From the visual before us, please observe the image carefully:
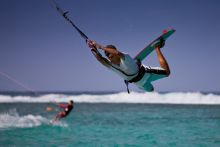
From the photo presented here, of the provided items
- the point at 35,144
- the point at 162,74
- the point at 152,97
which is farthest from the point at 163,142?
the point at 152,97

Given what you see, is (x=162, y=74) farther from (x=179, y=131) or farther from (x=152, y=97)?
(x=152, y=97)

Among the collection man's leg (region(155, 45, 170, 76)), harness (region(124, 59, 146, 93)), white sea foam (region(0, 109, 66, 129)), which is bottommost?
white sea foam (region(0, 109, 66, 129))

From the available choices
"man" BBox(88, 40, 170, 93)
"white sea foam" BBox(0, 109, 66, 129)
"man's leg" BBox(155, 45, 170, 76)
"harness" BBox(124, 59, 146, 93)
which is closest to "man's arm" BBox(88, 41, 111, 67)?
"man" BBox(88, 40, 170, 93)

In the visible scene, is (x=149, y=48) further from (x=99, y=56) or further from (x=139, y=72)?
(x=99, y=56)

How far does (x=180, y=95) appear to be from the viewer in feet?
189

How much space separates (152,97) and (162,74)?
172 feet

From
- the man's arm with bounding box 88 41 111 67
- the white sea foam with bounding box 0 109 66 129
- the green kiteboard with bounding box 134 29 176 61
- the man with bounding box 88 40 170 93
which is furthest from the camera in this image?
the white sea foam with bounding box 0 109 66 129

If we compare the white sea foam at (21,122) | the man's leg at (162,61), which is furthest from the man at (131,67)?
the white sea foam at (21,122)

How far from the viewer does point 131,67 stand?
225 inches

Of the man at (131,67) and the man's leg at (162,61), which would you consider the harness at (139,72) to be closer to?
the man at (131,67)

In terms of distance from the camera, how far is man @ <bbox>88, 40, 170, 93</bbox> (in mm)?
5598

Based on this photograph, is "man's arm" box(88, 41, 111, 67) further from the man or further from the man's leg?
the man's leg

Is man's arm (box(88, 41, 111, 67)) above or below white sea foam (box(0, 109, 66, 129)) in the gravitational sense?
above

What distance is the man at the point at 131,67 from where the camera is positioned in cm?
560
